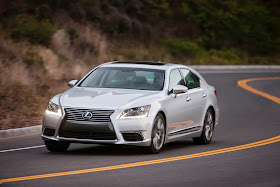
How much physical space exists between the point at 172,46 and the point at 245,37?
10.6 metres

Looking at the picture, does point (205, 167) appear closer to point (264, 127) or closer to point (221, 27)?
point (264, 127)

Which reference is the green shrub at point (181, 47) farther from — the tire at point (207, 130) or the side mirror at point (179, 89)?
the side mirror at point (179, 89)

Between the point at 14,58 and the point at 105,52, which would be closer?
the point at 14,58

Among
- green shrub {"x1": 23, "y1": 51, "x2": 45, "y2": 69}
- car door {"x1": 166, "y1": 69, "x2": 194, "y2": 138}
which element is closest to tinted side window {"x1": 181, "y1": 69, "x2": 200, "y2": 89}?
car door {"x1": 166, "y1": 69, "x2": 194, "y2": 138}

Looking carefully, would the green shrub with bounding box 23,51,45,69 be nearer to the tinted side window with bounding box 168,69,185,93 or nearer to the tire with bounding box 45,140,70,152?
the tinted side window with bounding box 168,69,185,93

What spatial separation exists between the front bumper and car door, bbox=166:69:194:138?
837mm

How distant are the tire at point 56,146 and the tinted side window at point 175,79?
206 cm

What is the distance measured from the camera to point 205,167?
396 inches

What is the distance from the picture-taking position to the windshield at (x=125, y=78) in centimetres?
1213

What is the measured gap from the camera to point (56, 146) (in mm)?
11562

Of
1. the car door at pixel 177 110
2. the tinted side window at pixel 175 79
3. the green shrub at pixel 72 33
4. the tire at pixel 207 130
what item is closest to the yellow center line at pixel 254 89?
the green shrub at pixel 72 33

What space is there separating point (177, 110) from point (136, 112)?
135 cm

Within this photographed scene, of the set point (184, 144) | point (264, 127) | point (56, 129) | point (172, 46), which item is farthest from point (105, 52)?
point (56, 129)

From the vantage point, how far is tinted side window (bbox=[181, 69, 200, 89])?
43.2 ft
